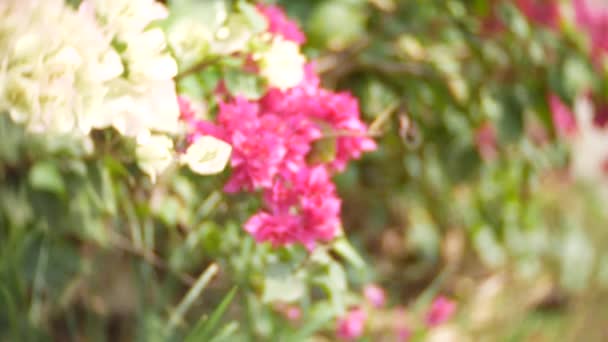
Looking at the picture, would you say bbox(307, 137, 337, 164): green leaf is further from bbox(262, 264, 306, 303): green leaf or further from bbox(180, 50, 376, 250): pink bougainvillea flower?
bbox(262, 264, 306, 303): green leaf

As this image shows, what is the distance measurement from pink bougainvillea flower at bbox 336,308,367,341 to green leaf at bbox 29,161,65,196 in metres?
0.56

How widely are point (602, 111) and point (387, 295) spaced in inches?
27.5

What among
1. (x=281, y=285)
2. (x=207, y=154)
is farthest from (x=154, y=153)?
(x=281, y=285)

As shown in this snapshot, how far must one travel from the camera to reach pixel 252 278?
1312mm

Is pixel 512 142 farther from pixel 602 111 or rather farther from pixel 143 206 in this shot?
pixel 143 206

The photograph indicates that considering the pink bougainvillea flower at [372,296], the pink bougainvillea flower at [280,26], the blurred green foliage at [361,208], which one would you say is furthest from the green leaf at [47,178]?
the pink bougainvillea flower at [372,296]

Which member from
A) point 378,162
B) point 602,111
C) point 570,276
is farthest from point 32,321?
point 570,276

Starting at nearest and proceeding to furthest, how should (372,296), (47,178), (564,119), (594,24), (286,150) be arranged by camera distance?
(286,150) < (47,178) < (372,296) < (594,24) < (564,119)

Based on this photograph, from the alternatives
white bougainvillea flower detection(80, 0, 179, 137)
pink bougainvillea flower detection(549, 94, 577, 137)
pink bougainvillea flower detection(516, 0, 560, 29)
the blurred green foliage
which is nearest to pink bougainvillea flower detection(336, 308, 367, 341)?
the blurred green foliage

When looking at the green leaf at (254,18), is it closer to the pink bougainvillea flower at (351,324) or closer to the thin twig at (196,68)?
the thin twig at (196,68)

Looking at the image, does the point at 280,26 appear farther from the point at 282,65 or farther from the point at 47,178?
the point at 47,178

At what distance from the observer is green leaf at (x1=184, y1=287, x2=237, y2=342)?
4.04ft

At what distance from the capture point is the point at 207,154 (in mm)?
1069

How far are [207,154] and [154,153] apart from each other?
7cm
